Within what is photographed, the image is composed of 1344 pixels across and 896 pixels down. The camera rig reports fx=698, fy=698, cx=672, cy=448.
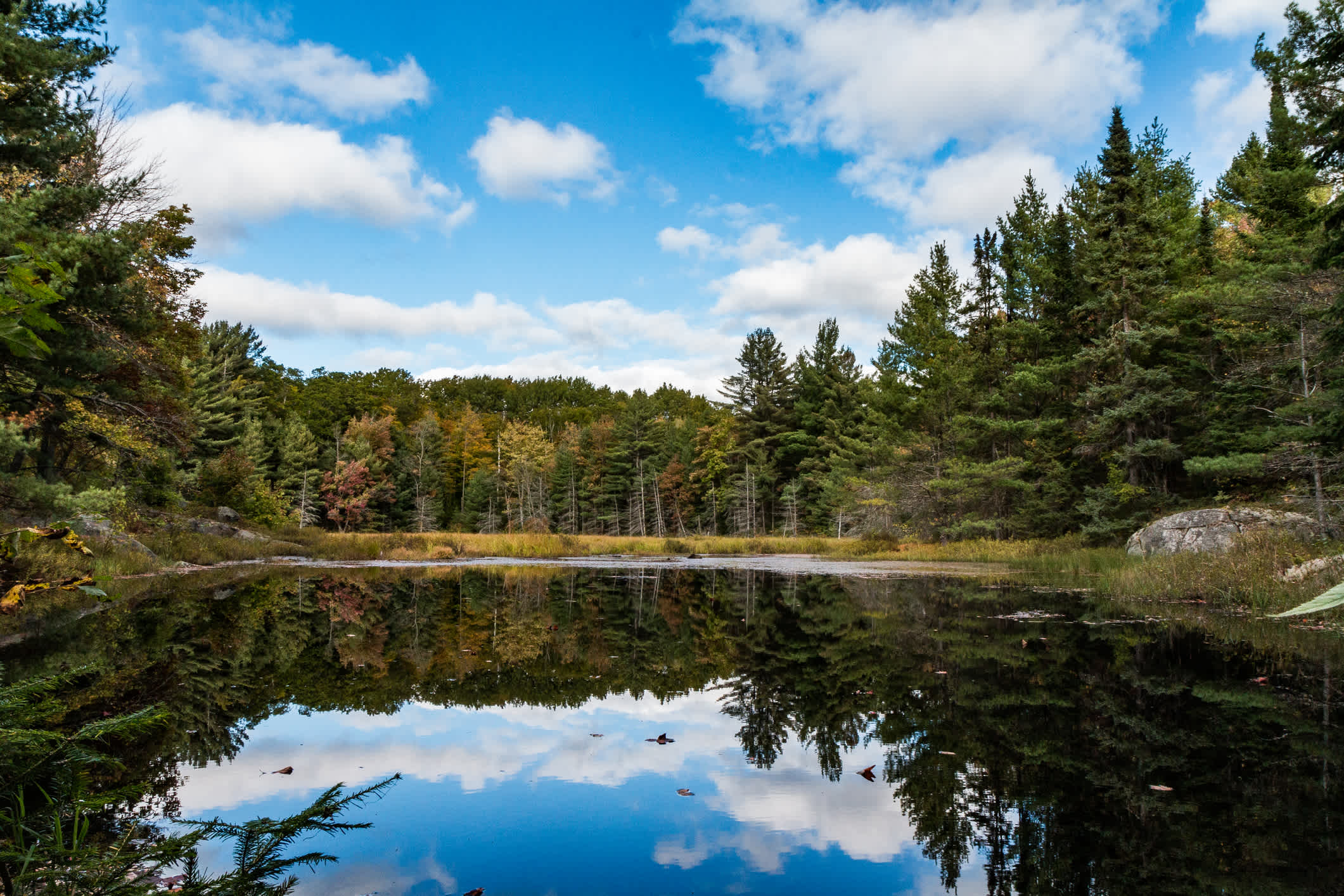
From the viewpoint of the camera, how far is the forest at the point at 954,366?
463 inches

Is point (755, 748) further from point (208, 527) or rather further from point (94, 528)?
point (208, 527)

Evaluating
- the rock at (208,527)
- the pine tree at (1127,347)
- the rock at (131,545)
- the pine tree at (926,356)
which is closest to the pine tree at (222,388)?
the rock at (208,527)

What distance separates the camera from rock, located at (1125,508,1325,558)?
16097 mm

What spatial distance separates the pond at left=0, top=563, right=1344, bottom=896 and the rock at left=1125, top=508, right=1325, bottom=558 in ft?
25.5

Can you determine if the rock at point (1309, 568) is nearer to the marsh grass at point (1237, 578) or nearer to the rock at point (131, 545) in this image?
the marsh grass at point (1237, 578)

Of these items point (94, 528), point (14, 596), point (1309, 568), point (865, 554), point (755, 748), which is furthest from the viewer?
point (865, 554)

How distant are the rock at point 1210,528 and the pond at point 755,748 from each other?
7.76m

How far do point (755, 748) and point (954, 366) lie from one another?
90.9ft

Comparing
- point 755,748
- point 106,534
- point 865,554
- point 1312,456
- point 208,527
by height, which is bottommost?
point 865,554

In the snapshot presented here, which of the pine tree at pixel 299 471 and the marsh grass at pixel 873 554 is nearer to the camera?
the marsh grass at pixel 873 554

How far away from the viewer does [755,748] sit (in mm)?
5574

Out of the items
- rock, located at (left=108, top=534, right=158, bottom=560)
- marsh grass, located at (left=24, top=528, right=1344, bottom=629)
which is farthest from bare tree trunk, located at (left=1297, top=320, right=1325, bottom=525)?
rock, located at (left=108, top=534, right=158, bottom=560)

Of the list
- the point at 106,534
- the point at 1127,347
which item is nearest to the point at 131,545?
the point at 106,534

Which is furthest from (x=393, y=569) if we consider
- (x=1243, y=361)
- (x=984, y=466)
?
(x=1243, y=361)
